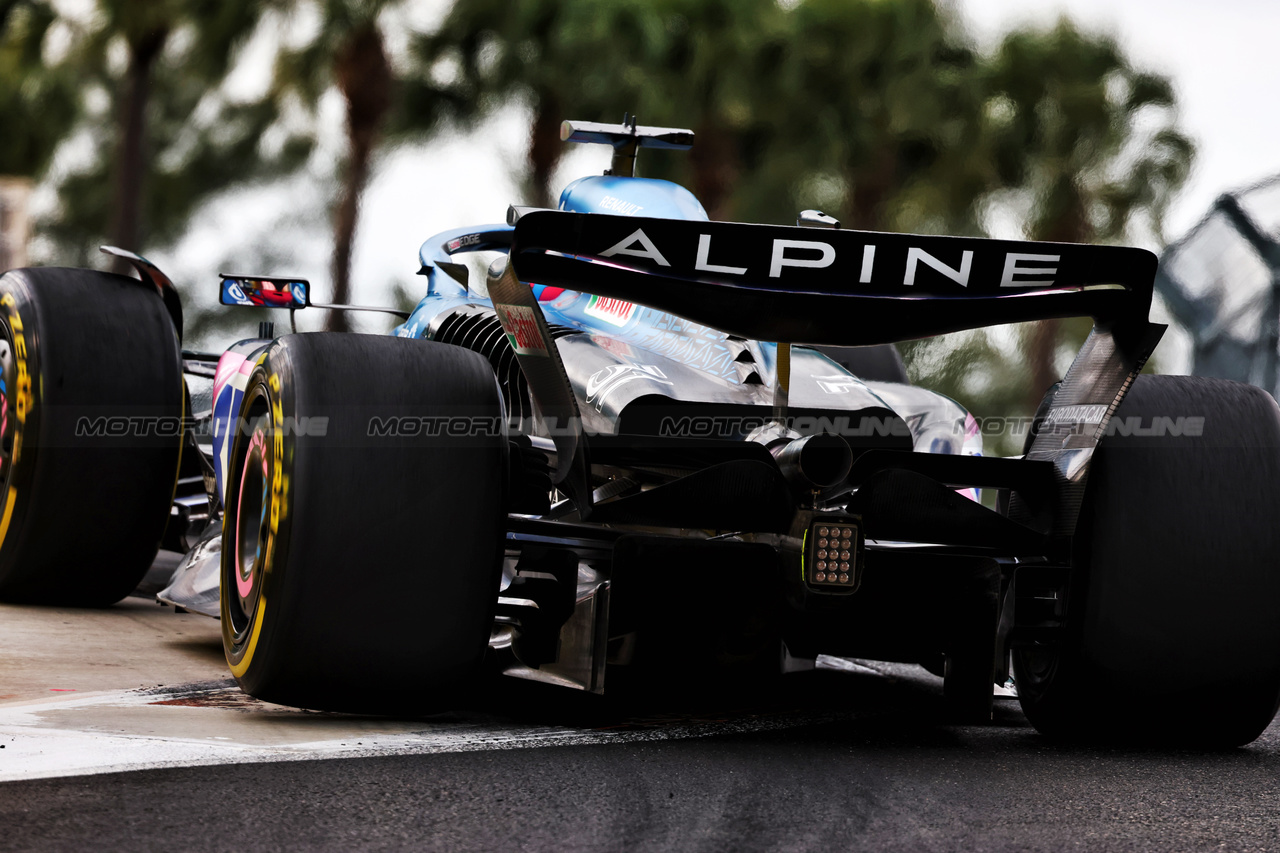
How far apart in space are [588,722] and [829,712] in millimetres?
728

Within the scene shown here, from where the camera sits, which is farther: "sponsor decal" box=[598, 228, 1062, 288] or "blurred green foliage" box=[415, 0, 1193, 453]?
"blurred green foliage" box=[415, 0, 1193, 453]

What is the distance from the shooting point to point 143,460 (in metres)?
4.61

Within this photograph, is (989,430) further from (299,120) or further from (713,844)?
(299,120)

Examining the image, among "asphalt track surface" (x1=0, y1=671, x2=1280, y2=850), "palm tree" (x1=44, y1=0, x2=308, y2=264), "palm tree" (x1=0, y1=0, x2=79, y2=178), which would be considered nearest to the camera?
"asphalt track surface" (x1=0, y1=671, x2=1280, y2=850)

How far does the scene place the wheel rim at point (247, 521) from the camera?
10.8ft

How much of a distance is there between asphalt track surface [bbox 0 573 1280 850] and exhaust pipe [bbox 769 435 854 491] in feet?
1.89

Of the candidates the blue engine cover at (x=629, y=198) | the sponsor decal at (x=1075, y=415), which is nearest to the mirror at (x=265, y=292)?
the blue engine cover at (x=629, y=198)

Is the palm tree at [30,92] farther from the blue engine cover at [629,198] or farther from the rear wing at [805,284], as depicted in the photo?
the rear wing at [805,284]

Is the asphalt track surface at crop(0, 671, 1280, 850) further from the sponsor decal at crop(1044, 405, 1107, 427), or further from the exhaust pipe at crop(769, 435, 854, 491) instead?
the sponsor decal at crop(1044, 405, 1107, 427)

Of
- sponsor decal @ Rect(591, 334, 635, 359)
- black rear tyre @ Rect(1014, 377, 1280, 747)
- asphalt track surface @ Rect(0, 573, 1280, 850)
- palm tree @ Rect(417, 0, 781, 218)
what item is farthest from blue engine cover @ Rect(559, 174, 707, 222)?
palm tree @ Rect(417, 0, 781, 218)

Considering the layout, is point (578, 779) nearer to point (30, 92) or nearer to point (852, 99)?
point (852, 99)

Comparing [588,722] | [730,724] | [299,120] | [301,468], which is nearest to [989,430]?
[730,724]

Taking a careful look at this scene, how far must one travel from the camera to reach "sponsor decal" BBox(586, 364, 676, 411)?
3570 mm

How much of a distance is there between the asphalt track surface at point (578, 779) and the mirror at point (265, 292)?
1537mm
